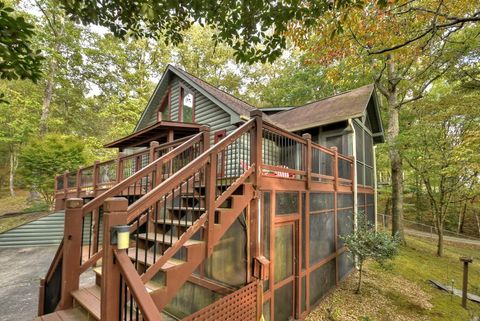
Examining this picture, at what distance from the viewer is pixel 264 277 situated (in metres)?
3.84

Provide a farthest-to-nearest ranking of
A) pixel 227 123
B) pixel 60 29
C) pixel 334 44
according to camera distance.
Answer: pixel 60 29
pixel 227 123
pixel 334 44

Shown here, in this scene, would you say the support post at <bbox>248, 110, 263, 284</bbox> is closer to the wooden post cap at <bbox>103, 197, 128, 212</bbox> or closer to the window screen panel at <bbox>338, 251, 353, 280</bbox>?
the wooden post cap at <bbox>103, 197, 128, 212</bbox>

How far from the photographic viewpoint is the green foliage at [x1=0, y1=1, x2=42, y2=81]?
2455 millimetres

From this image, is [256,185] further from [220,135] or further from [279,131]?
[220,135]

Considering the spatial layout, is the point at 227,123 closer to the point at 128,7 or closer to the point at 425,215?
the point at 128,7

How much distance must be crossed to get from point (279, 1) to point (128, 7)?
7.26 ft

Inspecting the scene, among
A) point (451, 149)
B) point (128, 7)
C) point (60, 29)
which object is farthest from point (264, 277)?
point (60, 29)

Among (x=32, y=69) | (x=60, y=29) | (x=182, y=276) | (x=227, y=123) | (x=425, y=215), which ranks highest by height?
(x=60, y=29)

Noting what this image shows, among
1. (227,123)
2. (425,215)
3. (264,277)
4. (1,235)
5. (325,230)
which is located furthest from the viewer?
(425,215)

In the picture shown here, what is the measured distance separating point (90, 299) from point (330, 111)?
934cm

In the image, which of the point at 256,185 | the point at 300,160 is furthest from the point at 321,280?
the point at 256,185

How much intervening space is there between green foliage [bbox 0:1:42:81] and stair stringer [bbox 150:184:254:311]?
2.78 m

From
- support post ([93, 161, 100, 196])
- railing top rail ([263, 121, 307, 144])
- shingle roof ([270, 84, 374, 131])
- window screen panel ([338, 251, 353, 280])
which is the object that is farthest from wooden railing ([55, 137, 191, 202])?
window screen panel ([338, 251, 353, 280])

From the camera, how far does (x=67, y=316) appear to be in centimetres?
262
